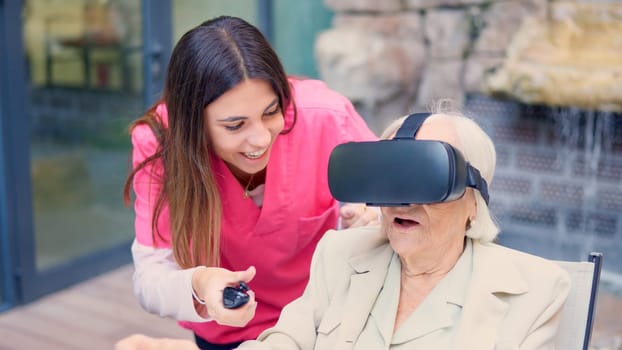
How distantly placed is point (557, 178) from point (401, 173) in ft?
10.1

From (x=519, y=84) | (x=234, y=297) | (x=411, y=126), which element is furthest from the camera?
(x=519, y=84)

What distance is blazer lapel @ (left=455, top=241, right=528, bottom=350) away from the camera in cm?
155

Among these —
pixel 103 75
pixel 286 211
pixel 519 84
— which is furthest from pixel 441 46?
pixel 286 211

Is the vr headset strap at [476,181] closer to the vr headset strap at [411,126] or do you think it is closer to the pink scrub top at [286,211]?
the vr headset strap at [411,126]

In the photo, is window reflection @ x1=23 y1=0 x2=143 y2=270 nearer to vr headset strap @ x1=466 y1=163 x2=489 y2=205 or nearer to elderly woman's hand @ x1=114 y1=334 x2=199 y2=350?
elderly woman's hand @ x1=114 y1=334 x2=199 y2=350

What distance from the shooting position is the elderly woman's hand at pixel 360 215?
74.8 inches

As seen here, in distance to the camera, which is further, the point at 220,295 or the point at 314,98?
the point at 314,98

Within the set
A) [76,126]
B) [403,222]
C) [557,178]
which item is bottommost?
[557,178]

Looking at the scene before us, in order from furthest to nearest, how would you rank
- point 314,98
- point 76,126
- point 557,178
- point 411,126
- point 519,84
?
1. point 557,178
2. point 76,126
3. point 519,84
4. point 314,98
5. point 411,126

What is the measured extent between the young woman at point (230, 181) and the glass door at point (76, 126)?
213cm

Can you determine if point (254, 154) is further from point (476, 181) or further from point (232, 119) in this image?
point (476, 181)

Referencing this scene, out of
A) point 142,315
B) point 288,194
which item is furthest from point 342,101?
point 142,315

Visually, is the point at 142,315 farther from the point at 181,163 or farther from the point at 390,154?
the point at 390,154

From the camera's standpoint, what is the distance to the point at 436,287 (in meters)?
→ 1.66
